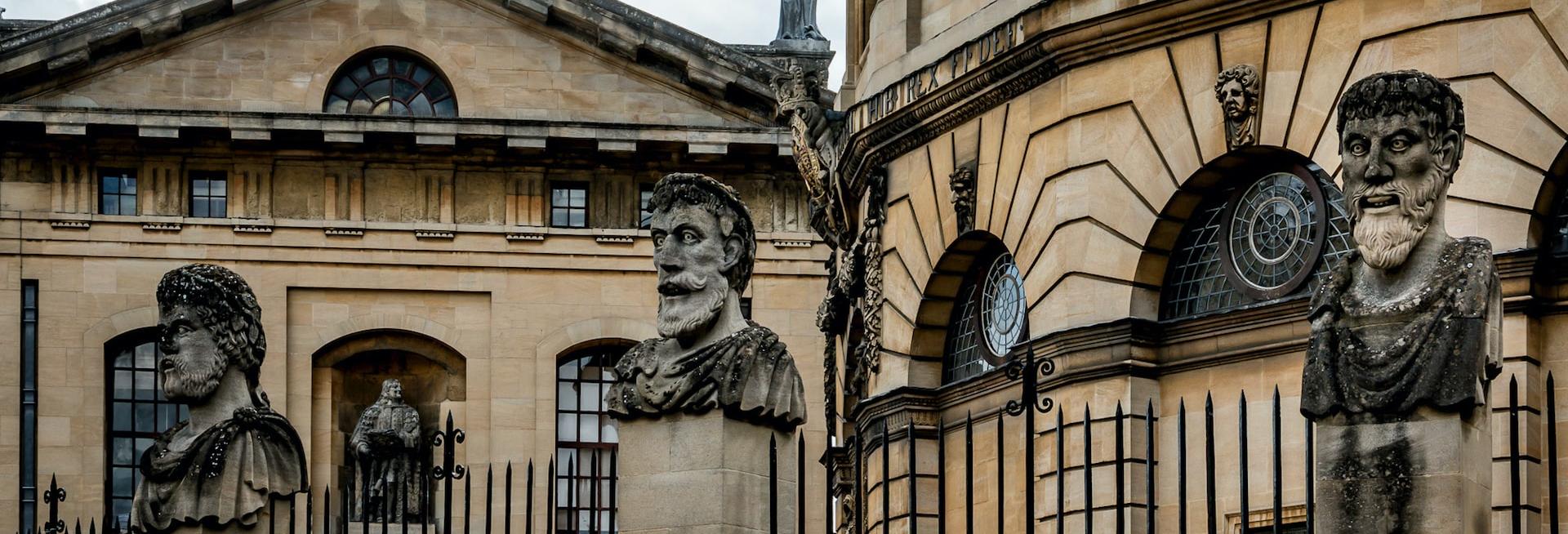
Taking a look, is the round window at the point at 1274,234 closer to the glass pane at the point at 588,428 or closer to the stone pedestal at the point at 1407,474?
the stone pedestal at the point at 1407,474

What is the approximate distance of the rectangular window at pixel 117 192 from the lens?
155 feet

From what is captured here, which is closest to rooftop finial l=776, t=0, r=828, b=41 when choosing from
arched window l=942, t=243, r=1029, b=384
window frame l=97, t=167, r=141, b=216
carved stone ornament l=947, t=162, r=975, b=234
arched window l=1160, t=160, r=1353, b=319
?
window frame l=97, t=167, r=141, b=216

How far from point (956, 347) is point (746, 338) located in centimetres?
1307

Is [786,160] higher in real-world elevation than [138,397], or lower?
higher

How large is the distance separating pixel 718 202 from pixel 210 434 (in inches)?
128

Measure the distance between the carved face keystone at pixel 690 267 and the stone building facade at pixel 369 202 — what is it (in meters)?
30.2

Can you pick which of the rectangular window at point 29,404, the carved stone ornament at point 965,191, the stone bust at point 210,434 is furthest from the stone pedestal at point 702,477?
the rectangular window at point 29,404

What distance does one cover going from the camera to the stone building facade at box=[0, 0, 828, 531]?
46656mm

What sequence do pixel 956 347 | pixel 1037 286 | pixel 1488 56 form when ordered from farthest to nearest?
pixel 956 347 → pixel 1037 286 → pixel 1488 56

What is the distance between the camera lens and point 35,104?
46688mm

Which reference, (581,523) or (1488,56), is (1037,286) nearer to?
(1488,56)

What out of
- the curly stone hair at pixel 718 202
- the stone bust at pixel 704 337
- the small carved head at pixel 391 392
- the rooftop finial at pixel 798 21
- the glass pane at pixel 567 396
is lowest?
the stone bust at pixel 704 337

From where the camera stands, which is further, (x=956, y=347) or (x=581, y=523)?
(x=581, y=523)

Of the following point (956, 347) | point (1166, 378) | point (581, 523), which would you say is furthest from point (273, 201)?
point (1166, 378)
